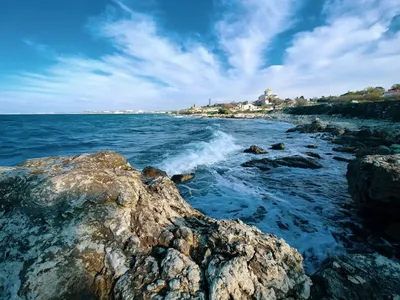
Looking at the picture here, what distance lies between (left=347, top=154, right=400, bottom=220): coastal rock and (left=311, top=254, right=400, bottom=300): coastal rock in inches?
153

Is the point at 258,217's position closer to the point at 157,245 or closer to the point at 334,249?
the point at 334,249

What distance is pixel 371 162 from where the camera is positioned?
6.80 meters

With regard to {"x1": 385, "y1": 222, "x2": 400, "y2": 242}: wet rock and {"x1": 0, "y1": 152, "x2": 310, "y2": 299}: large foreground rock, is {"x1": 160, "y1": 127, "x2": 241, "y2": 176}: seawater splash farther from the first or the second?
{"x1": 0, "y1": 152, "x2": 310, "y2": 299}: large foreground rock

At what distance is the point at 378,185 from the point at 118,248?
21.6 feet

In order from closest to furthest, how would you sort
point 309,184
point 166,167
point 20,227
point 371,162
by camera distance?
point 20,227 < point 371,162 < point 309,184 < point 166,167

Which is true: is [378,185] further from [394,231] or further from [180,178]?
[180,178]

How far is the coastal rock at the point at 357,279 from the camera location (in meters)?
2.51

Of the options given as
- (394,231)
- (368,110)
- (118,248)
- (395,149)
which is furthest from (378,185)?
(368,110)

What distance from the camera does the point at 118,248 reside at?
8.22 ft

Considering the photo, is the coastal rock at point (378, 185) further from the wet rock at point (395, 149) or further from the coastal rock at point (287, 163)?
the wet rock at point (395, 149)

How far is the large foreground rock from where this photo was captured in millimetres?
2203

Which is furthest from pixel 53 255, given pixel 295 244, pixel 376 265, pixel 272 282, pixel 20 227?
pixel 295 244

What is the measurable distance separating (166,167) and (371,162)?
9.54m

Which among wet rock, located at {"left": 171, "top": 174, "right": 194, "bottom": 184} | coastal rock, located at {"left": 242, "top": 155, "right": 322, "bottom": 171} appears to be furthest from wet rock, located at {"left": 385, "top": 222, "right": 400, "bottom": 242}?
wet rock, located at {"left": 171, "top": 174, "right": 194, "bottom": 184}
